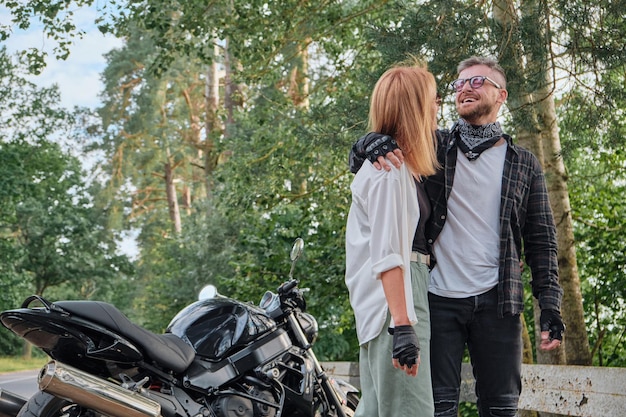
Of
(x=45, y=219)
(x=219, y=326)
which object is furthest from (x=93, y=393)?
(x=45, y=219)

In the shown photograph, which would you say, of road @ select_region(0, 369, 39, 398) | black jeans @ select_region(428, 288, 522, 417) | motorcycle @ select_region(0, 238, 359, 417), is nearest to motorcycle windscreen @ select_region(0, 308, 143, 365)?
motorcycle @ select_region(0, 238, 359, 417)

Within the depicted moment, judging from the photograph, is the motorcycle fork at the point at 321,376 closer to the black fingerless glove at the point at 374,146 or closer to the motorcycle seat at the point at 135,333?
the motorcycle seat at the point at 135,333

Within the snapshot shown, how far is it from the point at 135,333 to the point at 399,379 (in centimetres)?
174

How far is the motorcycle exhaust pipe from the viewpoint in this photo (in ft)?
13.3

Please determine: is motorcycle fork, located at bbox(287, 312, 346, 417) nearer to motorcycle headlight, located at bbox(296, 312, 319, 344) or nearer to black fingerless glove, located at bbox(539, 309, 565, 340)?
motorcycle headlight, located at bbox(296, 312, 319, 344)

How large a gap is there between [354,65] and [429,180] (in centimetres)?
830

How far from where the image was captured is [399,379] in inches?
125

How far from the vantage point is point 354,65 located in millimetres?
11719

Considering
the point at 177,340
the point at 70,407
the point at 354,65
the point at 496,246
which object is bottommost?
the point at 70,407

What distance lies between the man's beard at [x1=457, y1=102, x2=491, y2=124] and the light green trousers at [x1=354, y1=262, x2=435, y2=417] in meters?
0.73

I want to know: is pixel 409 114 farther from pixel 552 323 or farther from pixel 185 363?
pixel 185 363

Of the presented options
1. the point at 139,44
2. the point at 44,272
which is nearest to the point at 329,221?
the point at 139,44

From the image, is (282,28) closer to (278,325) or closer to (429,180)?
(278,325)

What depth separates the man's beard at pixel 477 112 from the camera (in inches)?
149
